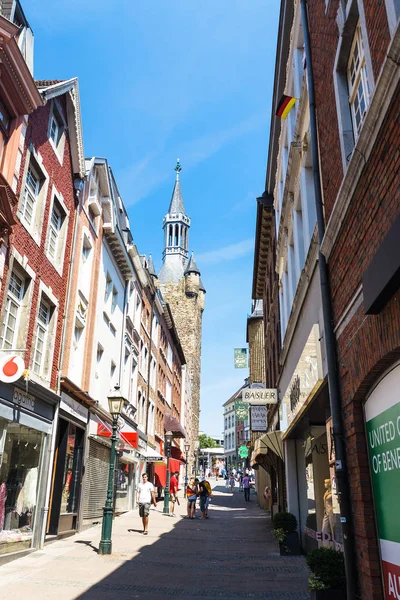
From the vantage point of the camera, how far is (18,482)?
11656mm

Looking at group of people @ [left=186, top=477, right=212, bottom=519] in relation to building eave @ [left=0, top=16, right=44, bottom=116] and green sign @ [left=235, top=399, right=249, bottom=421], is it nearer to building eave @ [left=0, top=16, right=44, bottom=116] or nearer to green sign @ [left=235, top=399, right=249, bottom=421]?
building eave @ [left=0, top=16, right=44, bottom=116]

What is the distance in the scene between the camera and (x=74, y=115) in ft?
51.0

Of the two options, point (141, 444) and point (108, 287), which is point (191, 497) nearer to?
point (141, 444)

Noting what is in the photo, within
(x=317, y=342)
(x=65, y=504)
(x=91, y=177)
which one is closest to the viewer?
(x=317, y=342)

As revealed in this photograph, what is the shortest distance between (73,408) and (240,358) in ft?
118

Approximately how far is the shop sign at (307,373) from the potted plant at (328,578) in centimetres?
259

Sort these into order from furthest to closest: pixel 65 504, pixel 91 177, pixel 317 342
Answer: pixel 91 177 < pixel 65 504 < pixel 317 342

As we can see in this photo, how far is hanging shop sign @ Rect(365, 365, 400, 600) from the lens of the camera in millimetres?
4832

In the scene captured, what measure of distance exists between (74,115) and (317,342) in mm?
11460

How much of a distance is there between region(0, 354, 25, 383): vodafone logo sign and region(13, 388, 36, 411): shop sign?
1.23 meters

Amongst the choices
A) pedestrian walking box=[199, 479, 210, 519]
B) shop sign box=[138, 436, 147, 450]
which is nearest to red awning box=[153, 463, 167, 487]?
shop sign box=[138, 436, 147, 450]

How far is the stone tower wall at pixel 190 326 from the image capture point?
248 ft

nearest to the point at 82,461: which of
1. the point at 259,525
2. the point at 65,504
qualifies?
the point at 65,504

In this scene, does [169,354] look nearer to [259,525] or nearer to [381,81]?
[259,525]
